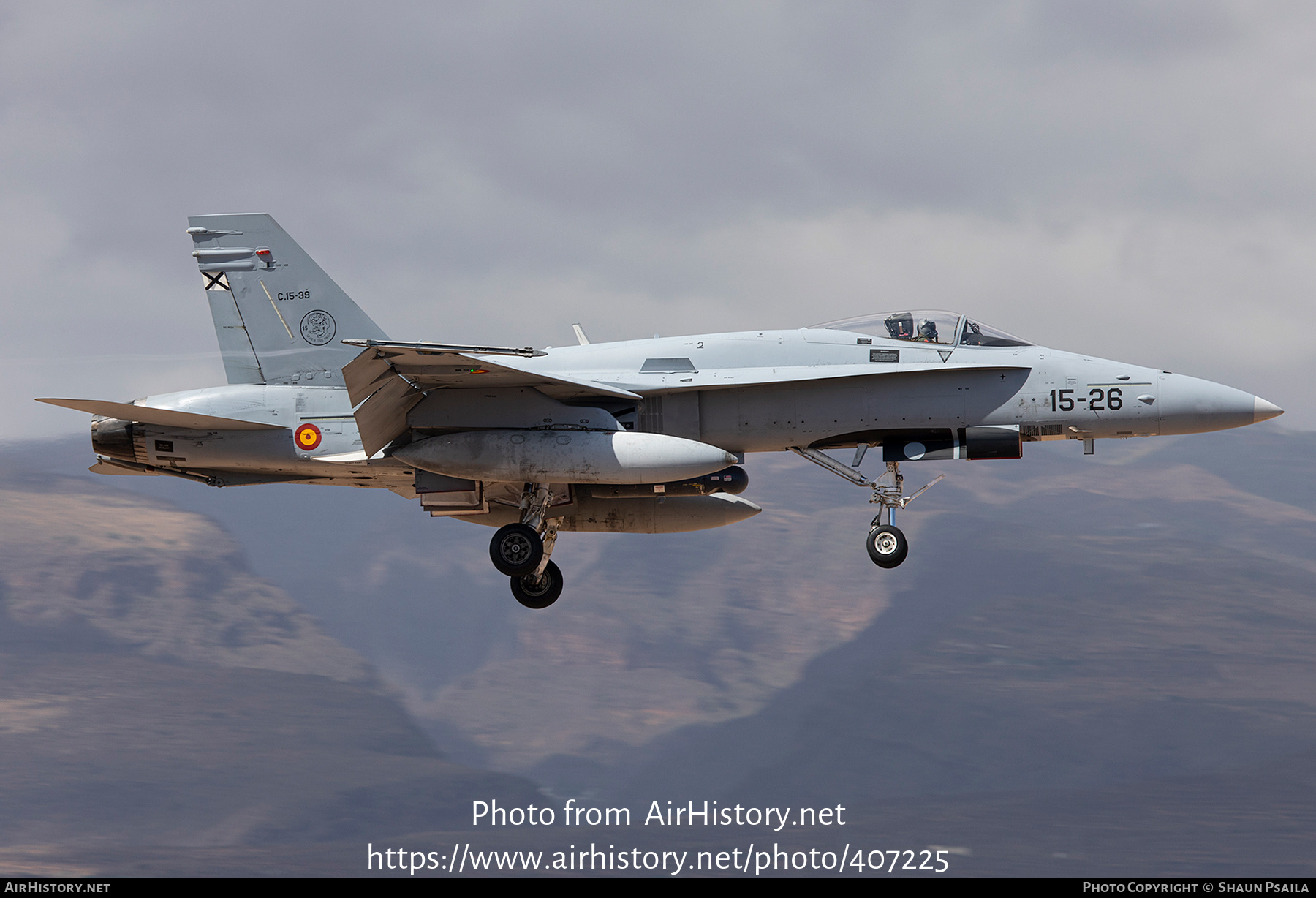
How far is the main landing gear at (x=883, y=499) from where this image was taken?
60.5 ft

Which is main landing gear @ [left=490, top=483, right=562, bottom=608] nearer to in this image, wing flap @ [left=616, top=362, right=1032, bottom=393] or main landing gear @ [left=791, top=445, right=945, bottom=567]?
wing flap @ [left=616, top=362, right=1032, bottom=393]

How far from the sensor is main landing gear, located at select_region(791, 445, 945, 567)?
18.4 metres

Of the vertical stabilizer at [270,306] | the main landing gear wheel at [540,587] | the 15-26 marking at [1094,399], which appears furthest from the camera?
the main landing gear wheel at [540,587]

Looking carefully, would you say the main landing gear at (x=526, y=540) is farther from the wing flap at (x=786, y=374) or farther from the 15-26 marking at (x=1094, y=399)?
the 15-26 marking at (x=1094, y=399)

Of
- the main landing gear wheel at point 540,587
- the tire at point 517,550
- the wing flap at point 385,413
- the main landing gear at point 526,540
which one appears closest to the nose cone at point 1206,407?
the main landing gear at point 526,540

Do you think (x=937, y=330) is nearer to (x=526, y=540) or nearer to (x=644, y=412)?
(x=644, y=412)

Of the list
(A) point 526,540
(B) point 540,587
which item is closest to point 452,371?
(A) point 526,540

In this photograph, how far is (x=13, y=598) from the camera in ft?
525

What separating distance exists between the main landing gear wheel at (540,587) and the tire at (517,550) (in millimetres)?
1881

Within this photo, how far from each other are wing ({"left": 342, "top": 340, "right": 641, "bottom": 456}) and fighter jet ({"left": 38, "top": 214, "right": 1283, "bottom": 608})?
0.04 meters

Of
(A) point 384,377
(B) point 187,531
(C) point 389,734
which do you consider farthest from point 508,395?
(B) point 187,531

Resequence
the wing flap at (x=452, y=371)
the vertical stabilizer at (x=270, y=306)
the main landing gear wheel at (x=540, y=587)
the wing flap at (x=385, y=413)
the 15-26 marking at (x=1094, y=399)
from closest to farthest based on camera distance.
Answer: the wing flap at (x=452, y=371) → the wing flap at (x=385, y=413) → the 15-26 marking at (x=1094, y=399) → the vertical stabilizer at (x=270, y=306) → the main landing gear wheel at (x=540, y=587)

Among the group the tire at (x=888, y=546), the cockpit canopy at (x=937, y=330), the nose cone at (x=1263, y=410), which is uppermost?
the cockpit canopy at (x=937, y=330)

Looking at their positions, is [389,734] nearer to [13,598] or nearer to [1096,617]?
[13,598]
